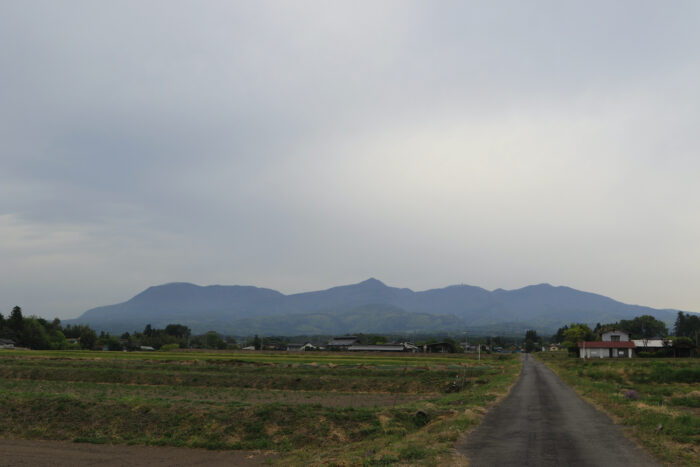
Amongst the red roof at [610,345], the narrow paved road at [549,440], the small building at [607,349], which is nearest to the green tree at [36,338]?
the small building at [607,349]

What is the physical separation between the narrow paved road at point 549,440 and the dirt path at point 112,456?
10.7 meters

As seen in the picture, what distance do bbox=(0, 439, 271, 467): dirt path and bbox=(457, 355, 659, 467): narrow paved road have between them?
10.7 metres

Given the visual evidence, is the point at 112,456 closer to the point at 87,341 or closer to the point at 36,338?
the point at 36,338

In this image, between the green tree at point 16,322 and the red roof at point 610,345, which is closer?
the red roof at point 610,345

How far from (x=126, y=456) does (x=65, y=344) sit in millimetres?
149615

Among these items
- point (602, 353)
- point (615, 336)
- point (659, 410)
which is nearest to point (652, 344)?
point (615, 336)

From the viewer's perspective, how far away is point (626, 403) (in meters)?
29.6

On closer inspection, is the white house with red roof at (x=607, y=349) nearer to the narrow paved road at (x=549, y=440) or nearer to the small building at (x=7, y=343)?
the narrow paved road at (x=549, y=440)

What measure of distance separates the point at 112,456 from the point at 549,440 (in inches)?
841

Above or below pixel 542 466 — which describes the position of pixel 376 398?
below

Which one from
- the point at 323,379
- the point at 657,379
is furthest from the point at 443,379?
the point at 657,379

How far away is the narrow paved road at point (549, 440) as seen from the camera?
17.1m

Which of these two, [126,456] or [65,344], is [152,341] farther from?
[126,456]

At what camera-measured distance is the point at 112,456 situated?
80.3ft
